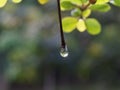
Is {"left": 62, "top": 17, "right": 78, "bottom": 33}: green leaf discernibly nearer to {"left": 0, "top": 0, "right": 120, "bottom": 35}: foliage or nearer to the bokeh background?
{"left": 0, "top": 0, "right": 120, "bottom": 35}: foliage

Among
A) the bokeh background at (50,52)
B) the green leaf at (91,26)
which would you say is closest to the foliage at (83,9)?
the green leaf at (91,26)

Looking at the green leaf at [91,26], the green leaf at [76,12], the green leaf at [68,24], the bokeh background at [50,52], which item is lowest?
the bokeh background at [50,52]

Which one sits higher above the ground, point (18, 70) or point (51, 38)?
point (51, 38)

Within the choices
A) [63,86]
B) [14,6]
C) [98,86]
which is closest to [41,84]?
[63,86]

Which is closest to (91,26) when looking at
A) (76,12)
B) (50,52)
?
(76,12)

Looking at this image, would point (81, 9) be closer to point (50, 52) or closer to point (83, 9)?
point (83, 9)

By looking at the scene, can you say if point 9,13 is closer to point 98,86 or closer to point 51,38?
point 51,38

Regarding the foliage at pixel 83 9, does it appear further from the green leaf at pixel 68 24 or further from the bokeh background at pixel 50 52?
the bokeh background at pixel 50 52

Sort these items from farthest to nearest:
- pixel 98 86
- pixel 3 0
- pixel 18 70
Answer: pixel 98 86 < pixel 18 70 < pixel 3 0
